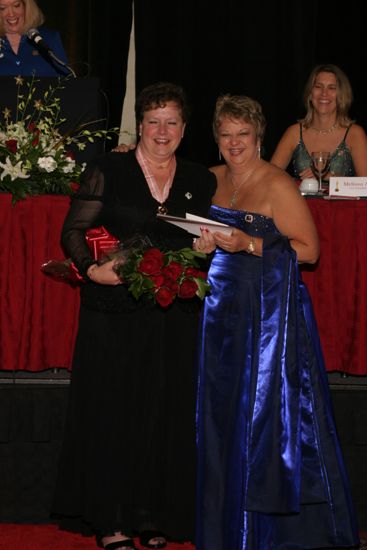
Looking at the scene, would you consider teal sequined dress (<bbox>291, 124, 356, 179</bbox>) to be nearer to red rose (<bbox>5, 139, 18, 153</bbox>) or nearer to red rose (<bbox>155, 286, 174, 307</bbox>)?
red rose (<bbox>5, 139, 18, 153</bbox>)

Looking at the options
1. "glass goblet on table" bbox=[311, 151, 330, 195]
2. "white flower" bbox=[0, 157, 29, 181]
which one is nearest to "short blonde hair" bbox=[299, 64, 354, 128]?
"glass goblet on table" bbox=[311, 151, 330, 195]

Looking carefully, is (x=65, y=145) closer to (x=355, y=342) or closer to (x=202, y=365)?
(x=202, y=365)

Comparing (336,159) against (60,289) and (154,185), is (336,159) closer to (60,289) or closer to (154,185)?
(154,185)

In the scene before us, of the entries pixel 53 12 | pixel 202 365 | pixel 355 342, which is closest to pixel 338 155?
pixel 355 342

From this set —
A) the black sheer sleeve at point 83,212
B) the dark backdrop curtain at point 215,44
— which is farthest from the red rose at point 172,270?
the dark backdrop curtain at point 215,44

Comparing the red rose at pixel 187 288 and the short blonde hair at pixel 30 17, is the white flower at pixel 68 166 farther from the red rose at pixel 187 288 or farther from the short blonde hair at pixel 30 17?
the short blonde hair at pixel 30 17

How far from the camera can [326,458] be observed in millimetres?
3512

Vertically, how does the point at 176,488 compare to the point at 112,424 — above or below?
below

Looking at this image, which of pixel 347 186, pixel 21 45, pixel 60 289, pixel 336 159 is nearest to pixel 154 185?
pixel 60 289

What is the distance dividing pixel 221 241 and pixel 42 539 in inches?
55.5

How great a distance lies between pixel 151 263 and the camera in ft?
10.2

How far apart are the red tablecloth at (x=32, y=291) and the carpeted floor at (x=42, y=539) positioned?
0.65m

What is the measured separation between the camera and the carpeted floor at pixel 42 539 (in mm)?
3668

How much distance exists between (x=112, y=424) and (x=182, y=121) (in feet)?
3.72
